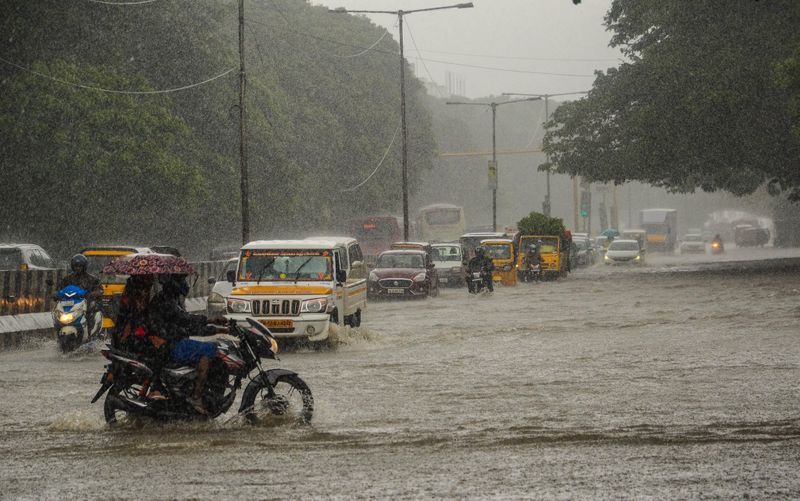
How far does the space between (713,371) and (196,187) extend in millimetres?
30181

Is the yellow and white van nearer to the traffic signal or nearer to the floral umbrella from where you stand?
the floral umbrella

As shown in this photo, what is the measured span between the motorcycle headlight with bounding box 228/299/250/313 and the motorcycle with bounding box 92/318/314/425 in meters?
7.75

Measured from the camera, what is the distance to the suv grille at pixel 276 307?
62.3ft

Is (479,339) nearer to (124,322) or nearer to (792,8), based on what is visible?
(124,322)

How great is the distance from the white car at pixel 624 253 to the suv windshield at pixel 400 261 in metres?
30.7

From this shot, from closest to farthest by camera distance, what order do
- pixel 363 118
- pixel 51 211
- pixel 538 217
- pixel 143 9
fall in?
pixel 51 211 → pixel 143 9 → pixel 538 217 → pixel 363 118

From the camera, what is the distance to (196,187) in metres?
43.3

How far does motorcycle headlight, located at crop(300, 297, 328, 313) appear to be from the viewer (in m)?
19.1

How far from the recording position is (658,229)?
351 ft

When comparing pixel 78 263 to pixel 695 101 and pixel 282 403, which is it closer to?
pixel 282 403

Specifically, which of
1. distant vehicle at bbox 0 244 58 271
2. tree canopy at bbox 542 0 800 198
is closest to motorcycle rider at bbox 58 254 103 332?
distant vehicle at bbox 0 244 58 271

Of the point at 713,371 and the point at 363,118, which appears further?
the point at 363,118

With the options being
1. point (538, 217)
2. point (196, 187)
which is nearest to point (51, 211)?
point (196, 187)

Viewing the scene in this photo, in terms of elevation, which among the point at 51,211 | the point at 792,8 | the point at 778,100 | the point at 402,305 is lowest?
the point at 402,305
